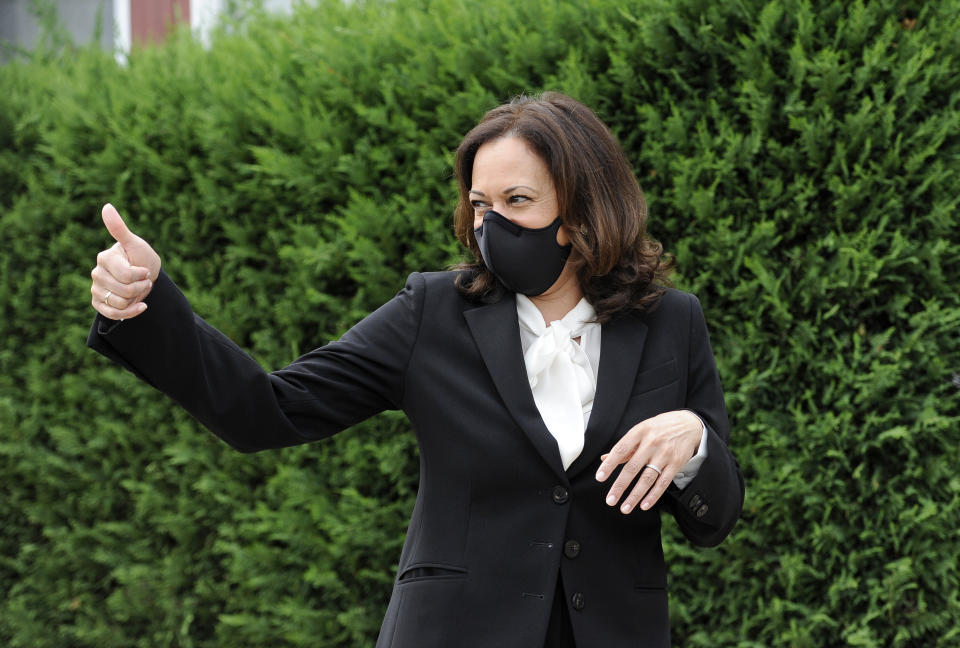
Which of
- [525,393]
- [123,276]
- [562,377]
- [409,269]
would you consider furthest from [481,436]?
[409,269]

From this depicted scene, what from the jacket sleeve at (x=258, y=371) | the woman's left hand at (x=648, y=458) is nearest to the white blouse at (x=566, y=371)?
the woman's left hand at (x=648, y=458)

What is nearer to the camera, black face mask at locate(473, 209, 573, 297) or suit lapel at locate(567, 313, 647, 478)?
suit lapel at locate(567, 313, 647, 478)

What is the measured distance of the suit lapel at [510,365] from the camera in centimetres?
220

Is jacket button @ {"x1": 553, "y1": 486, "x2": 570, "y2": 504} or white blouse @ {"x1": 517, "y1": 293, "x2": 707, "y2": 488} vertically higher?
white blouse @ {"x1": 517, "y1": 293, "x2": 707, "y2": 488}

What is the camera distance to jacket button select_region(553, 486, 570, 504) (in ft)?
7.17

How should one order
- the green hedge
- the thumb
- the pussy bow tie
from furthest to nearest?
the green hedge < the pussy bow tie < the thumb

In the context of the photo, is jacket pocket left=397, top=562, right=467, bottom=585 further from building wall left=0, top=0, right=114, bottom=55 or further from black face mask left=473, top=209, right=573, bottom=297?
building wall left=0, top=0, right=114, bottom=55

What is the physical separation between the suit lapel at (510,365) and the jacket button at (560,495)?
1.1 inches

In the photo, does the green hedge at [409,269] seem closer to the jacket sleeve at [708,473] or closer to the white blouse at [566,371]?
the jacket sleeve at [708,473]

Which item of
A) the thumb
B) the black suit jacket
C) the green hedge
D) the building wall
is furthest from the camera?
the building wall

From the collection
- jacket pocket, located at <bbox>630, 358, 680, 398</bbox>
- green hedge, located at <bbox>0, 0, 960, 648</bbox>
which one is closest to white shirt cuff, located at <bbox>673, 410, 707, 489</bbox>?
jacket pocket, located at <bbox>630, 358, 680, 398</bbox>

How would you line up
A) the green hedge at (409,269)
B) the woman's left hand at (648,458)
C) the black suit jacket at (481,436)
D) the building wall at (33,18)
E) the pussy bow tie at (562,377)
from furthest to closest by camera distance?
the building wall at (33,18) → the green hedge at (409,269) → the pussy bow tie at (562,377) → the black suit jacket at (481,436) → the woman's left hand at (648,458)

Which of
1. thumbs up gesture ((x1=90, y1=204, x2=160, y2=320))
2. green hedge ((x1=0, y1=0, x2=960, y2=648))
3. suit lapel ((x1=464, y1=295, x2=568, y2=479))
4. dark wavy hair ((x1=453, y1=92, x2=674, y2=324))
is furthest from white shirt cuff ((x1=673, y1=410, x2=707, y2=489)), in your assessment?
green hedge ((x1=0, y1=0, x2=960, y2=648))

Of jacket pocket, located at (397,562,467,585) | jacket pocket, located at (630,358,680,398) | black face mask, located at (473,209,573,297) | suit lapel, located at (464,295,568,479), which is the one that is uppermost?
black face mask, located at (473,209,573,297)
